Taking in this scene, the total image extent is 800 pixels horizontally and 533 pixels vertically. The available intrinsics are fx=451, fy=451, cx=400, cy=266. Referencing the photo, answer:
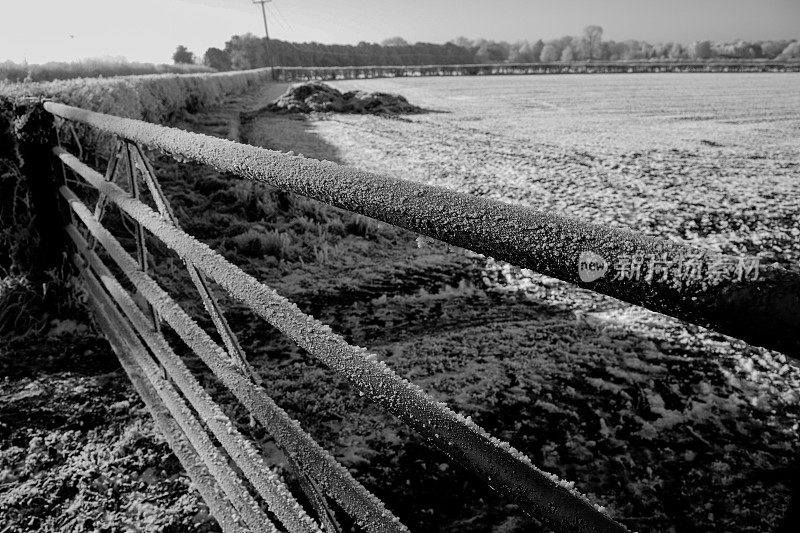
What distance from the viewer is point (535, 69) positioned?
145ft

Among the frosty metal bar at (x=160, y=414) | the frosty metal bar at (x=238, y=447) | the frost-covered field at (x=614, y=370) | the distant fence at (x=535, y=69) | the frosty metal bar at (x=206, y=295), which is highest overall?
the distant fence at (x=535, y=69)

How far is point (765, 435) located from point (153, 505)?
2226 mm

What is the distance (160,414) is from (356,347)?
3.98 ft

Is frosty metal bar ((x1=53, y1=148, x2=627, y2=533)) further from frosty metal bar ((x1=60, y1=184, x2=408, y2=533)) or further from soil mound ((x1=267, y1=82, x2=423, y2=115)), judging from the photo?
soil mound ((x1=267, y1=82, x2=423, y2=115))

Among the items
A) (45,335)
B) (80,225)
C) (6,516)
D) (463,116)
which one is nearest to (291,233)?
(80,225)

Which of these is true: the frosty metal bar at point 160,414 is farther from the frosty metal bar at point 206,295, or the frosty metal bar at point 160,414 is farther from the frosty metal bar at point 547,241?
the frosty metal bar at point 547,241

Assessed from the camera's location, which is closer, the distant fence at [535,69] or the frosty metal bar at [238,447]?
the frosty metal bar at [238,447]

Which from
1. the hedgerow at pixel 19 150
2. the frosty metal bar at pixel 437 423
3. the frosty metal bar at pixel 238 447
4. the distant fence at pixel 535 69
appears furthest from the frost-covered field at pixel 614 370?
the distant fence at pixel 535 69

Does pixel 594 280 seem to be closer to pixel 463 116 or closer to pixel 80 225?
pixel 80 225

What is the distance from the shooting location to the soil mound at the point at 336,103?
11797 mm

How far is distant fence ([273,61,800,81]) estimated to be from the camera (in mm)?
39531

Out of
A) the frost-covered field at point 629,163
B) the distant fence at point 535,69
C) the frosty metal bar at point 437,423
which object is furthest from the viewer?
the distant fence at point 535,69

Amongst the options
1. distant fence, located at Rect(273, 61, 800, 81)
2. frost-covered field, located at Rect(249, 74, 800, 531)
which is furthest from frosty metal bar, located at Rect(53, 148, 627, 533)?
distant fence, located at Rect(273, 61, 800, 81)

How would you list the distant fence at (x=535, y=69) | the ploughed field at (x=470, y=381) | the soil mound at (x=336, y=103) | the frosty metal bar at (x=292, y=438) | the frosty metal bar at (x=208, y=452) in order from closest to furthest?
the frosty metal bar at (x=292, y=438), the frosty metal bar at (x=208, y=452), the ploughed field at (x=470, y=381), the soil mound at (x=336, y=103), the distant fence at (x=535, y=69)
